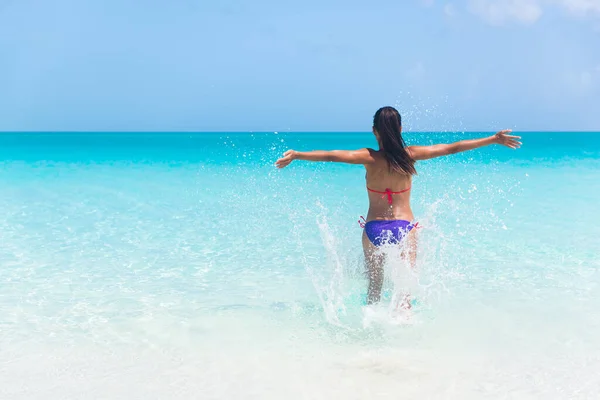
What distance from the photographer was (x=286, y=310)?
527cm

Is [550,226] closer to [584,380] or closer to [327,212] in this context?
[327,212]

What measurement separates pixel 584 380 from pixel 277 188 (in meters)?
11.9

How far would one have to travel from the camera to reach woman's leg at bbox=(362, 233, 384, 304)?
4.76 m

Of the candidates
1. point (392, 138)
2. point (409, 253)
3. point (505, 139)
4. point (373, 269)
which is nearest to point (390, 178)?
point (392, 138)

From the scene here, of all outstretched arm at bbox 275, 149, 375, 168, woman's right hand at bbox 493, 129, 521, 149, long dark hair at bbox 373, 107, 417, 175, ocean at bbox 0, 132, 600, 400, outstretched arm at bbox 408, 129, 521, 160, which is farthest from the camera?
woman's right hand at bbox 493, 129, 521, 149

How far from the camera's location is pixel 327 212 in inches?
420

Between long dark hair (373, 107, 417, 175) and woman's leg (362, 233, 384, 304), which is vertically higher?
long dark hair (373, 107, 417, 175)

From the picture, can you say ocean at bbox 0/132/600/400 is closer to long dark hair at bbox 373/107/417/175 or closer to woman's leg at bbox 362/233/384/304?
woman's leg at bbox 362/233/384/304

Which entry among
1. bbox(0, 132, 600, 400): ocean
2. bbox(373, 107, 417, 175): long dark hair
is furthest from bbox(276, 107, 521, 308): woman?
bbox(0, 132, 600, 400): ocean

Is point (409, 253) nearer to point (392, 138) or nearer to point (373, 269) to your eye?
point (373, 269)

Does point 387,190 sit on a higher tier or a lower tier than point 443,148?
lower

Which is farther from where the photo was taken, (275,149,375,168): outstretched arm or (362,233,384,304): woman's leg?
(362,233,384,304): woman's leg

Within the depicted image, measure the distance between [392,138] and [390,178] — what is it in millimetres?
342

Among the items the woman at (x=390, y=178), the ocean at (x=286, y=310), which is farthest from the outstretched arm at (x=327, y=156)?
the ocean at (x=286, y=310)
